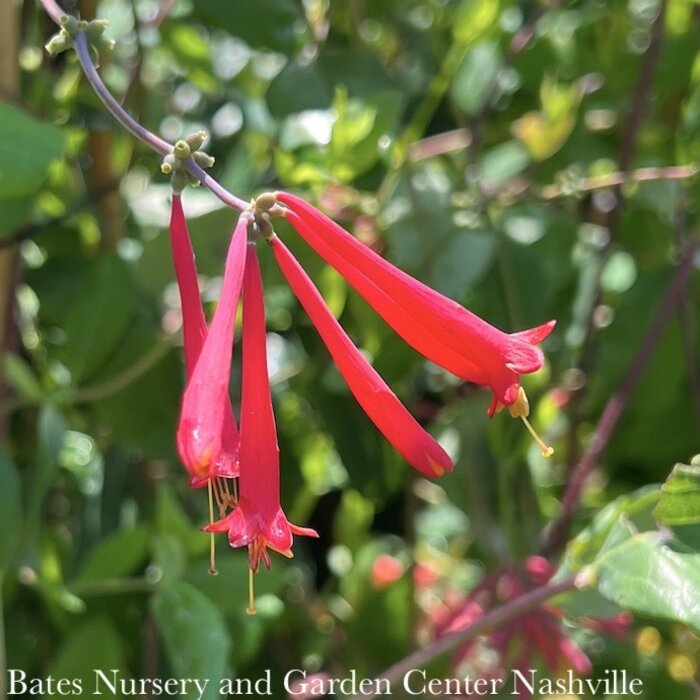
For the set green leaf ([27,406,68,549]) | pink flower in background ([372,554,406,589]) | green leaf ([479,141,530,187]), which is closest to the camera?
green leaf ([27,406,68,549])

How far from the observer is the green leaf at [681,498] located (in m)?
0.39

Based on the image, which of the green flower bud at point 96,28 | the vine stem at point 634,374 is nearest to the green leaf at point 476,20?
the vine stem at point 634,374

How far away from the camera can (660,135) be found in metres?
0.75

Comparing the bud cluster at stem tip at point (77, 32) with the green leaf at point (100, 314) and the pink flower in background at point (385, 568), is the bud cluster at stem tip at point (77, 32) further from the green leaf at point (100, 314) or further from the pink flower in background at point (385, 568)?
the pink flower in background at point (385, 568)

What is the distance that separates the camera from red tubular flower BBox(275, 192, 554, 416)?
360mm

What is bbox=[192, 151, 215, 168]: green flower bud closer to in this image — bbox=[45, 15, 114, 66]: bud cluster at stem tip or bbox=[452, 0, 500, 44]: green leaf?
bbox=[45, 15, 114, 66]: bud cluster at stem tip

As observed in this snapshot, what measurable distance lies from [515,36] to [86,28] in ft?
1.13

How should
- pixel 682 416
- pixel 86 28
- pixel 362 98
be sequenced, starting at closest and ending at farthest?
pixel 86 28, pixel 362 98, pixel 682 416

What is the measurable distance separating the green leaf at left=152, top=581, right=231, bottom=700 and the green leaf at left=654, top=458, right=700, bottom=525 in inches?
7.7

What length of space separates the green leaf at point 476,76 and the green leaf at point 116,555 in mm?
311

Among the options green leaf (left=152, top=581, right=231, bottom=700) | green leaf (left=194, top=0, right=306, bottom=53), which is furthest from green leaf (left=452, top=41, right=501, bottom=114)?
green leaf (left=152, top=581, right=231, bottom=700)

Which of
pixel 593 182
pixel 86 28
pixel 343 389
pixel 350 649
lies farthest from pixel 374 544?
pixel 86 28

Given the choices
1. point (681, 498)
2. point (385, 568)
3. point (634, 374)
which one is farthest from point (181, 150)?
point (385, 568)

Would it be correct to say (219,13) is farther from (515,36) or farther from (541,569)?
Result: (541,569)
